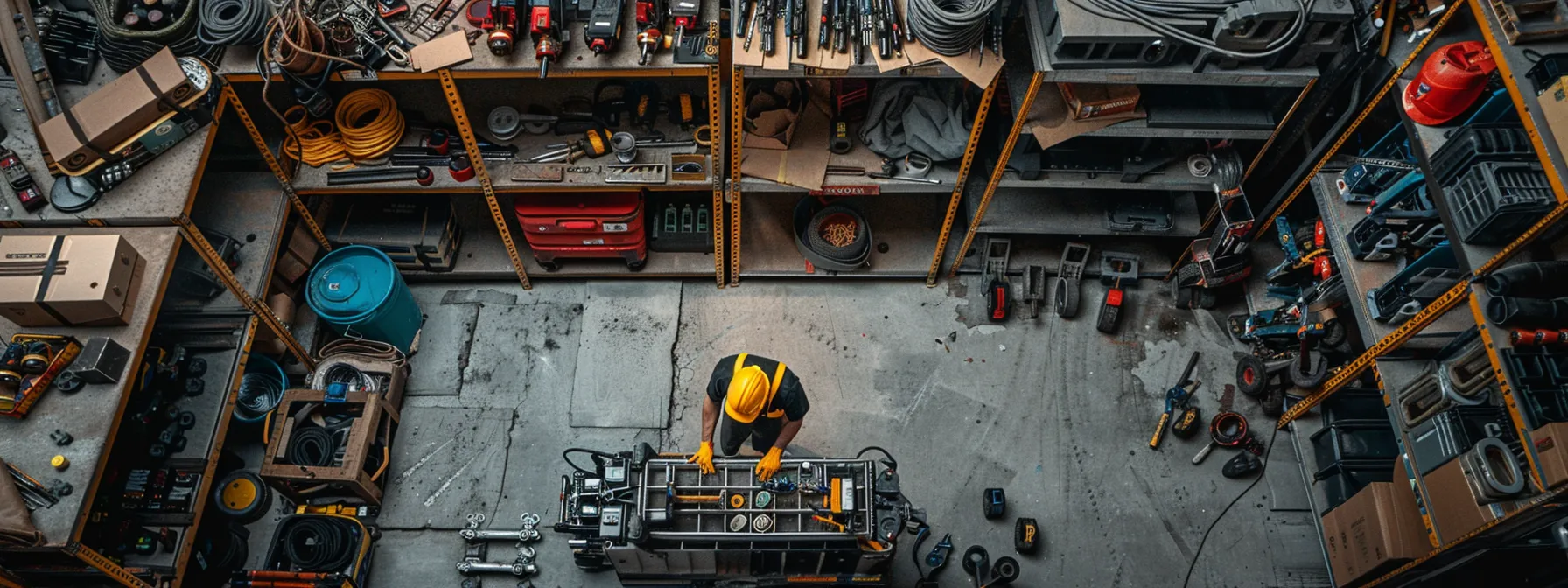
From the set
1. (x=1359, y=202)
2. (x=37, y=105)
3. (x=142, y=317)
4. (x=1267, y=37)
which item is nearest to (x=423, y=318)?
(x=142, y=317)

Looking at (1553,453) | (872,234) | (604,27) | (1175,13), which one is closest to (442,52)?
(604,27)

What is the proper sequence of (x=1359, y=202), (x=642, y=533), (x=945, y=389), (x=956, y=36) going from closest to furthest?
(x=642, y=533), (x=956, y=36), (x=1359, y=202), (x=945, y=389)

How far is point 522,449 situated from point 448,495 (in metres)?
0.49

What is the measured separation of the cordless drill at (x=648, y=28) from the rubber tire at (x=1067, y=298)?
308 centimetres

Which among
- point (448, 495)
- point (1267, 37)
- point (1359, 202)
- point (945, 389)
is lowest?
point (448, 495)

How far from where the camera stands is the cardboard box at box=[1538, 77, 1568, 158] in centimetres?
380

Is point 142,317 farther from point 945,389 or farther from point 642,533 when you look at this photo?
point 945,389

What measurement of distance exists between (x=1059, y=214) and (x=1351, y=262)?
167cm

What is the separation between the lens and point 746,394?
183 inches

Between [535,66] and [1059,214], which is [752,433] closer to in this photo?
[535,66]

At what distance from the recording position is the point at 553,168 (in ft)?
19.1

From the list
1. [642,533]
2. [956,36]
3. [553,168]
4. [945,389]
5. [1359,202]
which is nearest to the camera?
[642,533]

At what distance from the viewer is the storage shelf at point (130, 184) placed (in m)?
4.89

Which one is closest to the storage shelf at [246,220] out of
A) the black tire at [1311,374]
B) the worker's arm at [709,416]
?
the worker's arm at [709,416]
